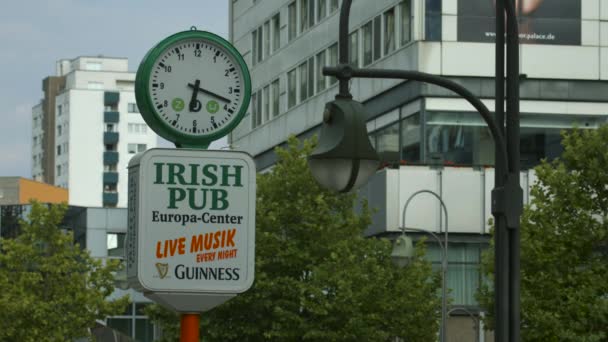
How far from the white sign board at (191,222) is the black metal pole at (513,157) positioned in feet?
12.8

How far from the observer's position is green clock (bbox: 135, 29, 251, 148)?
26.1 ft

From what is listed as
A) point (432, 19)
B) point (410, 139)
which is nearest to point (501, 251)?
point (432, 19)

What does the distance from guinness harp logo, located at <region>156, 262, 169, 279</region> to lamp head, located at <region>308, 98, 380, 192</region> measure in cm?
250

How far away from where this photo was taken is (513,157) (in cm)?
1157

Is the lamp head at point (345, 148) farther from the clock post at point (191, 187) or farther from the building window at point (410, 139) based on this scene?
the building window at point (410, 139)

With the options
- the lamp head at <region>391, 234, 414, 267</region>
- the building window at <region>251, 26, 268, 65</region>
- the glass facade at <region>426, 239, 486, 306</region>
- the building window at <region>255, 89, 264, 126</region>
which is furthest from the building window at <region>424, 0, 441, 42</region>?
the building window at <region>255, 89, 264, 126</region>

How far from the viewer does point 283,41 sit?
65062 mm

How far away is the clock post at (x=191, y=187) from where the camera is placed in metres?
7.74

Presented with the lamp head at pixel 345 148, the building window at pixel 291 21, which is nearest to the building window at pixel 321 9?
the building window at pixel 291 21

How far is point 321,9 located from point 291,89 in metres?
4.54

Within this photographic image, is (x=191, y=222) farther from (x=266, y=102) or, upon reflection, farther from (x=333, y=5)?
(x=266, y=102)

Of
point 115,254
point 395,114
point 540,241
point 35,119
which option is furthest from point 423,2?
point 35,119

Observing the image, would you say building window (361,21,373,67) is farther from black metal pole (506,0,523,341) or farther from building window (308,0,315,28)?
black metal pole (506,0,523,341)

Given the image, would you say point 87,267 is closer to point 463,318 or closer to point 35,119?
point 463,318
